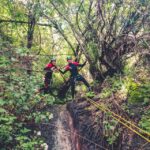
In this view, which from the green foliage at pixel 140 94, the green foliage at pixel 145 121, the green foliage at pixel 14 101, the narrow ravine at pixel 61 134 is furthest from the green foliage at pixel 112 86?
the green foliage at pixel 14 101

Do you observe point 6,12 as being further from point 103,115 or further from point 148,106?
point 148,106

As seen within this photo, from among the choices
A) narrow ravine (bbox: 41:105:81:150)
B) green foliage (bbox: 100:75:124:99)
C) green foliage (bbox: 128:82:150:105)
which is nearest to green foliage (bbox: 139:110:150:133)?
green foliage (bbox: 128:82:150:105)

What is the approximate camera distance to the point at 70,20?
36.1 ft

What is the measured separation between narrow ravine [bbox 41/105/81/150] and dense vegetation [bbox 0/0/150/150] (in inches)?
12.5

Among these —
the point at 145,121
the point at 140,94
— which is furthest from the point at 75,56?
the point at 145,121

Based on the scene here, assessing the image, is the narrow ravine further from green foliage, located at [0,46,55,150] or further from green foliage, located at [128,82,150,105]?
green foliage, located at [128,82,150,105]

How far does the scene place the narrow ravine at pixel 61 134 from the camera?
23.4ft

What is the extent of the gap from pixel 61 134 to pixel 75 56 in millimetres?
5042

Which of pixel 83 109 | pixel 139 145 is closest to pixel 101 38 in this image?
pixel 83 109

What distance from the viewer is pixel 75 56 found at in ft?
39.8

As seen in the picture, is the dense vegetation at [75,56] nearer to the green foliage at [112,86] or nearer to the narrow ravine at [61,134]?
the green foliage at [112,86]

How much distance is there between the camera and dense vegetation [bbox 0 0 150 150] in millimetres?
6359

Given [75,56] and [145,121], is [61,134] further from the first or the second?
[75,56]

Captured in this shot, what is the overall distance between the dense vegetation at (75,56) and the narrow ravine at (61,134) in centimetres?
32
